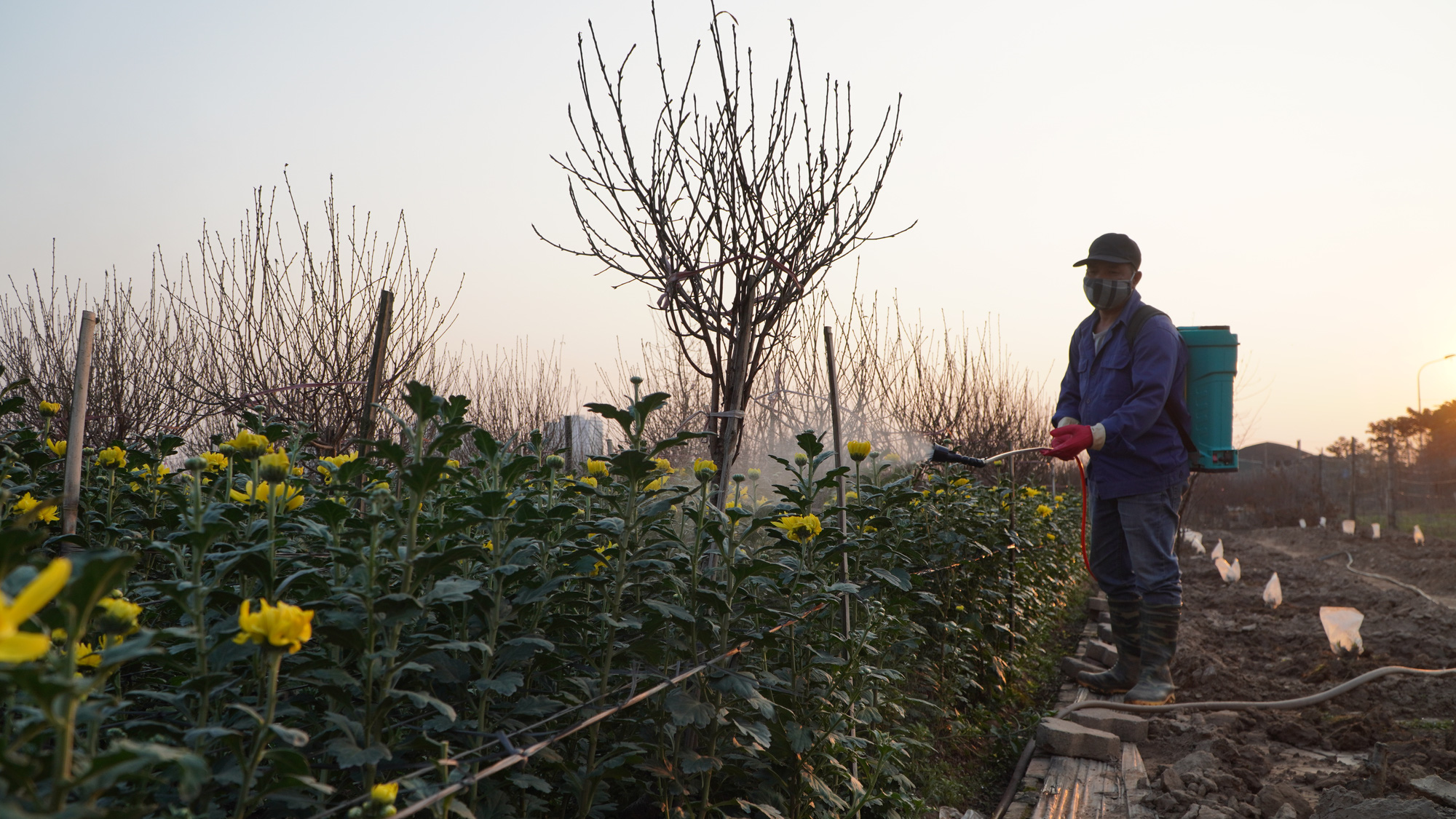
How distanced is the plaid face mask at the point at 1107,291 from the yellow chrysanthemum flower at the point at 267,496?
368cm

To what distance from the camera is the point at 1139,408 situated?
3.95 meters

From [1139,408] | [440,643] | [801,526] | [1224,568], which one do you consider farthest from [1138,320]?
[1224,568]

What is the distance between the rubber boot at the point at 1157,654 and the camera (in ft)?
13.4

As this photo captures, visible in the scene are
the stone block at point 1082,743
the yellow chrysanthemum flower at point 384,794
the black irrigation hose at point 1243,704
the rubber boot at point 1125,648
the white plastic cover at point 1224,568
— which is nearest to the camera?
the yellow chrysanthemum flower at point 384,794

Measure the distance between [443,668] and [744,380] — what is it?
1.97m

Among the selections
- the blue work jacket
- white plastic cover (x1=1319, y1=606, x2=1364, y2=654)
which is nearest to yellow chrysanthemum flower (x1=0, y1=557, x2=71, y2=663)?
the blue work jacket

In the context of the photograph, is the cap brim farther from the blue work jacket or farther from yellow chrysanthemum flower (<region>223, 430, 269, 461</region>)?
yellow chrysanthemum flower (<region>223, 430, 269, 461</region>)

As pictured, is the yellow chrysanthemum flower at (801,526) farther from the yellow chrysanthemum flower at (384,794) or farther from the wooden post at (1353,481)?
the wooden post at (1353,481)

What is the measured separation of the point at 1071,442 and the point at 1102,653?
1878 mm

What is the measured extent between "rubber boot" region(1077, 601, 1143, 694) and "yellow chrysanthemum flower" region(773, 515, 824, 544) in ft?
8.87

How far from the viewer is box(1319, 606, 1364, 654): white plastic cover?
4.86 metres

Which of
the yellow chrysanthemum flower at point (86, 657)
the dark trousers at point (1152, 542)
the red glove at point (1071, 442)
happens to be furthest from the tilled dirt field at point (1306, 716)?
the yellow chrysanthemum flower at point (86, 657)

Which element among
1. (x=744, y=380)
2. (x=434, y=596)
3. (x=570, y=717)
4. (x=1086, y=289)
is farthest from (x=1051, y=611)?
(x=434, y=596)

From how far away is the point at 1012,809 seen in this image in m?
2.92
